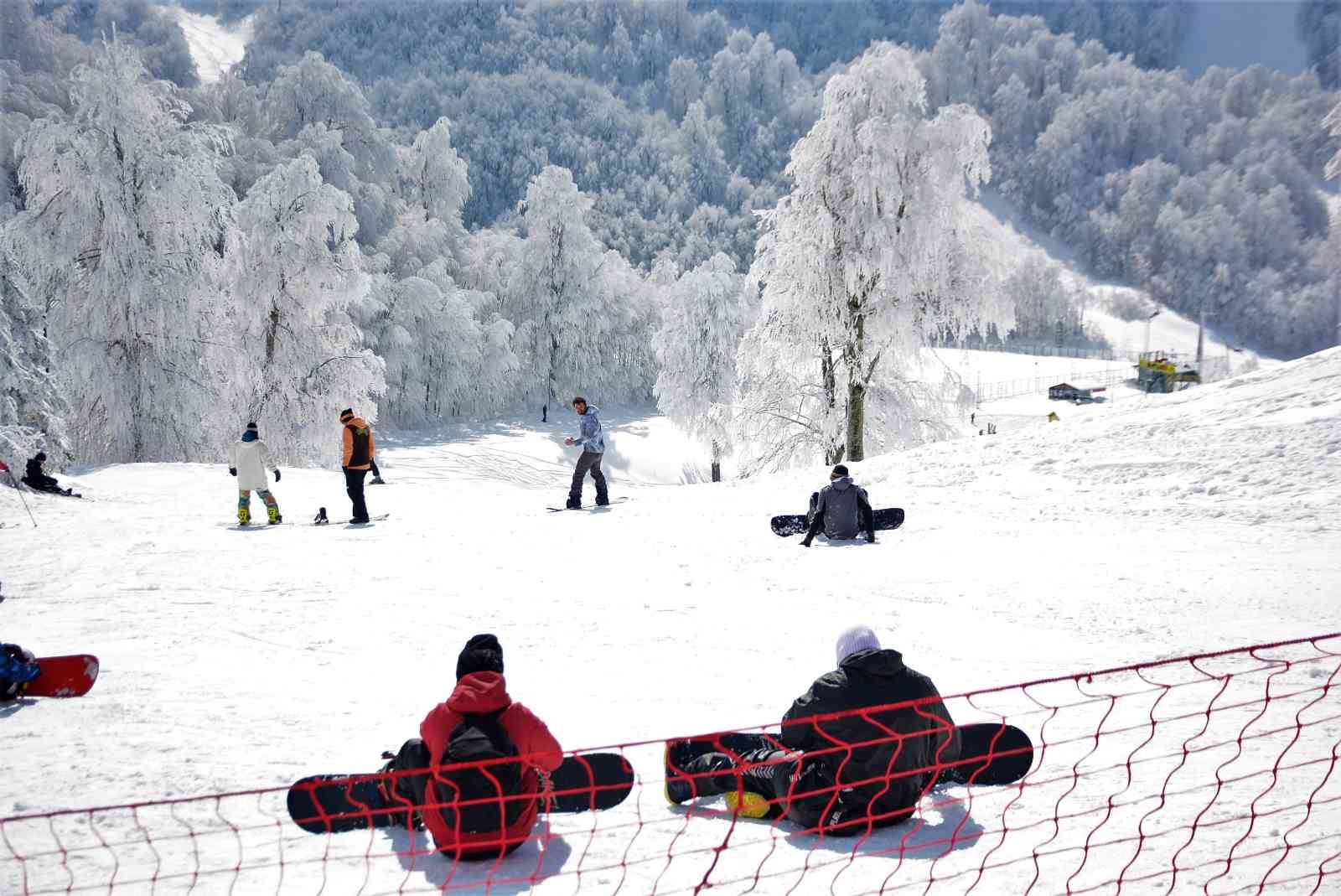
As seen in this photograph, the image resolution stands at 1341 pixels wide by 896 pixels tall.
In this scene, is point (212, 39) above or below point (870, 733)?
above

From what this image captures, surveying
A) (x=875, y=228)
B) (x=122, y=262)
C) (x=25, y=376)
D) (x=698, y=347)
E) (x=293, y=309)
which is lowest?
(x=25, y=376)

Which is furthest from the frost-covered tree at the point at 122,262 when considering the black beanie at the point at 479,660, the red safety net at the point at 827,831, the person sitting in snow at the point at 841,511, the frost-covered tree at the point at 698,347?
the black beanie at the point at 479,660

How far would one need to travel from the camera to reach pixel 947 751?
3.89m

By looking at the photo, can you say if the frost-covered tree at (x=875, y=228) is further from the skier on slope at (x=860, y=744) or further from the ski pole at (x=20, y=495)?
the skier on slope at (x=860, y=744)

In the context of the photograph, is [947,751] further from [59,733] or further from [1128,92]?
[1128,92]

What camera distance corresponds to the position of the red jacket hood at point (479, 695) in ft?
11.4

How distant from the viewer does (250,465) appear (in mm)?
11398

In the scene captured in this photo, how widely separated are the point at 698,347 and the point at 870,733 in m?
33.8

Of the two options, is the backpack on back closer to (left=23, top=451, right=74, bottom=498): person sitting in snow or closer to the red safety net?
the red safety net

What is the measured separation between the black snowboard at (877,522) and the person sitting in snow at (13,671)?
290 inches

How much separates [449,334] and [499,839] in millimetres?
35883

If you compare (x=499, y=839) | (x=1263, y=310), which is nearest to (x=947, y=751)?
(x=499, y=839)

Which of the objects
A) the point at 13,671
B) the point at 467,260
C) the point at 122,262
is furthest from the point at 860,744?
the point at 467,260

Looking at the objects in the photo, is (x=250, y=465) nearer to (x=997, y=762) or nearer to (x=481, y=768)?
(x=481, y=768)
